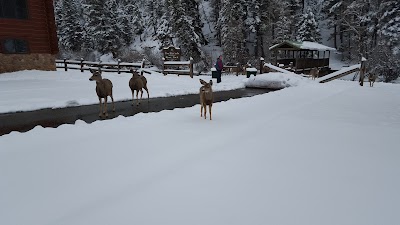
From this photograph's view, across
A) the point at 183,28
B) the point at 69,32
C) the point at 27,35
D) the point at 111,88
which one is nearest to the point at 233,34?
the point at 183,28

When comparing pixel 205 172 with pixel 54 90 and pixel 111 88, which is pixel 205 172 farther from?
pixel 54 90

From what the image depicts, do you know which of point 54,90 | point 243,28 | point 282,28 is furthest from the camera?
point 282,28

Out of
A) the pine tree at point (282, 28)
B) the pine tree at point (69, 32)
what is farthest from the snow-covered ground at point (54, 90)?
the pine tree at point (69, 32)

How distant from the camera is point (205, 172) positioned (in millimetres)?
3738

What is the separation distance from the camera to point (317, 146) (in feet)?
15.8

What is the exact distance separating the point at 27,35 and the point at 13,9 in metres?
1.72

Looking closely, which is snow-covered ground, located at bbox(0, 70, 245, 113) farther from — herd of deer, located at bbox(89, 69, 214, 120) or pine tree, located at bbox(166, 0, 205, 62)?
pine tree, located at bbox(166, 0, 205, 62)

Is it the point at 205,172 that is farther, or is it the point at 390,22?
the point at 390,22

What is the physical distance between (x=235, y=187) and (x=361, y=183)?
1638mm

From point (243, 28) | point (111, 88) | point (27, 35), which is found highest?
point (243, 28)

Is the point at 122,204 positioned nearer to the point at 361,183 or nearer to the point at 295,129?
the point at 361,183

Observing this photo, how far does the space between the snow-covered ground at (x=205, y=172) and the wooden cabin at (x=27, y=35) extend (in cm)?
1510

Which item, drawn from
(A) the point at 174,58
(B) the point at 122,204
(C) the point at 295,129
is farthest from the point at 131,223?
(A) the point at 174,58

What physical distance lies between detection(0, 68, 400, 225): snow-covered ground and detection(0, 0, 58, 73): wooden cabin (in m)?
15.1
